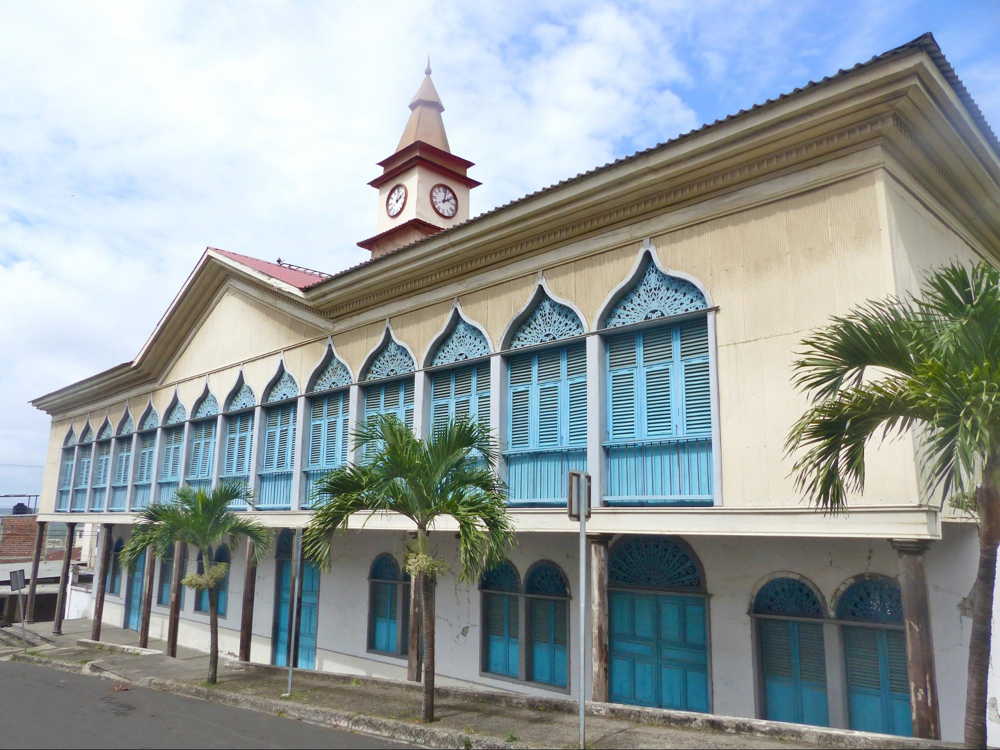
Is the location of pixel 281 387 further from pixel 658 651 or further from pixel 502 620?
pixel 658 651

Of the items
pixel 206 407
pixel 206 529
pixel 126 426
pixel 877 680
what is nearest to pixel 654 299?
pixel 877 680

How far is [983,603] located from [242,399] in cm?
1488

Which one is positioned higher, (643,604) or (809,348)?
(809,348)

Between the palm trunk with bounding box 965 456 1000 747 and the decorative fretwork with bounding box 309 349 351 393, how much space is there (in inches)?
418

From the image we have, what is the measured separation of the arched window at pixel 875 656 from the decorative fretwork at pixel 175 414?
16.0 meters

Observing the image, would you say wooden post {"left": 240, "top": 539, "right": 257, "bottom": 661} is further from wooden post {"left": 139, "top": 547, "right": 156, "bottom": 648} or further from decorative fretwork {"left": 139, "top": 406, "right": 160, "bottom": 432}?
decorative fretwork {"left": 139, "top": 406, "right": 160, "bottom": 432}

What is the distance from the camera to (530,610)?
1191cm

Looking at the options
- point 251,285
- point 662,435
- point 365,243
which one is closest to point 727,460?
point 662,435

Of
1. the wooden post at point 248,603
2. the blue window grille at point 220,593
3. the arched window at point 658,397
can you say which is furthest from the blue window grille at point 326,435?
the arched window at point 658,397

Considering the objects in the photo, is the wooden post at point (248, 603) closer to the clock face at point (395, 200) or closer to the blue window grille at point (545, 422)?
the blue window grille at point (545, 422)

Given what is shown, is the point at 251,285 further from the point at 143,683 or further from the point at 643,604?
the point at 643,604

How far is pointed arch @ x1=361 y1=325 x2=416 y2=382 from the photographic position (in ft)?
43.8

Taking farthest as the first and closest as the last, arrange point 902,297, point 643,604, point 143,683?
point 143,683, point 643,604, point 902,297

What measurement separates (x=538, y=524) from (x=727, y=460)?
9.08ft
